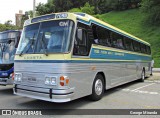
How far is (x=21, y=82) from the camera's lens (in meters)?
7.87

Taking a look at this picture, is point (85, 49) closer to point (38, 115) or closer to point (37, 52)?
point (37, 52)

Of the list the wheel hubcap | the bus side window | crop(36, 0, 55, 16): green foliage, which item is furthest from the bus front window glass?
crop(36, 0, 55, 16): green foliage

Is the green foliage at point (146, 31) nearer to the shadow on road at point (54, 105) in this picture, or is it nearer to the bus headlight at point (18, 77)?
the shadow on road at point (54, 105)

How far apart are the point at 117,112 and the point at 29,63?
128 inches

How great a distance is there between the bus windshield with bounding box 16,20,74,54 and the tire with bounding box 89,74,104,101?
2216 millimetres

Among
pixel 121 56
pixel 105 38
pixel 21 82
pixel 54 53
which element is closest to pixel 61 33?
pixel 54 53

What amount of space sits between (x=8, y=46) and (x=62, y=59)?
16.6 ft

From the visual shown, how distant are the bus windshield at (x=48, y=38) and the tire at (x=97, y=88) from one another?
7.27 feet

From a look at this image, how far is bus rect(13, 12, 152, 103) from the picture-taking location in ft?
23.0

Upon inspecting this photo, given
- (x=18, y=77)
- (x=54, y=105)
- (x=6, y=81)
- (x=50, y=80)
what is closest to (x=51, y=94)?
(x=50, y=80)

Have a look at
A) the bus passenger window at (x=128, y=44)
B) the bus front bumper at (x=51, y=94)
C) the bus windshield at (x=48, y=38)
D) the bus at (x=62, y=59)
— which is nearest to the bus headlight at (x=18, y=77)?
the bus at (x=62, y=59)

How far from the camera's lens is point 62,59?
6.97m

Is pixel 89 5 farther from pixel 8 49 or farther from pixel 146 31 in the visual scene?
pixel 8 49

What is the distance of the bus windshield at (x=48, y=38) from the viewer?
724 cm
